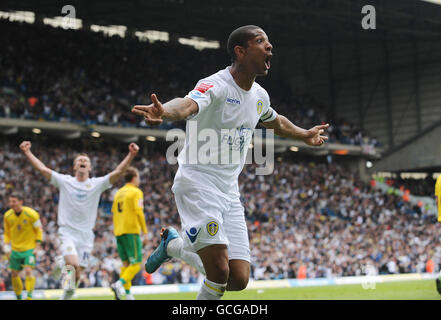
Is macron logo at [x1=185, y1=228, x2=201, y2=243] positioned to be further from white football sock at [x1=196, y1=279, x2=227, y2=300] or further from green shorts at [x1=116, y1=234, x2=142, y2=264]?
green shorts at [x1=116, y1=234, x2=142, y2=264]

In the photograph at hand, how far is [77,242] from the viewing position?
9539 mm

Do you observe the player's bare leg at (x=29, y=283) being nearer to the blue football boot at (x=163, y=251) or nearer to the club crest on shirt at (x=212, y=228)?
the blue football boot at (x=163, y=251)

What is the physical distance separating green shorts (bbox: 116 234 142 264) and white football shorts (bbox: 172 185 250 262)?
5.88 meters

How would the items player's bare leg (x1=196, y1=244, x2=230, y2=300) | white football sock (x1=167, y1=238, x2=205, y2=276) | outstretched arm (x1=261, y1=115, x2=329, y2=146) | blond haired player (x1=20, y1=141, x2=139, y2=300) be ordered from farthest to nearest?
blond haired player (x1=20, y1=141, x2=139, y2=300) → outstretched arm (x1=261, y1=115, x2=329, y2=146) → white football sock (x1=167, y1=238, x2=205, y2=276) → player's bare leg (x1=196, y1=244, x2=230, y2=300)

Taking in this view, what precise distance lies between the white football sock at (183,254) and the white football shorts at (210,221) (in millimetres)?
351

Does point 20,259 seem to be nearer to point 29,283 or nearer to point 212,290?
point 29,283

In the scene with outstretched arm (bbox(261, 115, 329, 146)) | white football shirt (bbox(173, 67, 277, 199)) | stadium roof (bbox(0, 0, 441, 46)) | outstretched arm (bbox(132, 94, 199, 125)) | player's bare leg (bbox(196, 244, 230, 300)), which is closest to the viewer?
outstretched arm (bbox(132, 94, 199, 125))

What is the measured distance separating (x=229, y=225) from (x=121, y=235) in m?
6.14

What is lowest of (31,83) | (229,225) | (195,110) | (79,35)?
(229,225)

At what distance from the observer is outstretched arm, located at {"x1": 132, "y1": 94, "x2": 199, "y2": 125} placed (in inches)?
172

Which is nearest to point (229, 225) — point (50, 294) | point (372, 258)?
point (50, 294)

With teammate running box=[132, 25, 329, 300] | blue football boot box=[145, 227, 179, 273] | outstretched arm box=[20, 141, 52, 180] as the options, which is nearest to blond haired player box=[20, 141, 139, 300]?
outstretched arm box=[20, 141, 52, 180]
